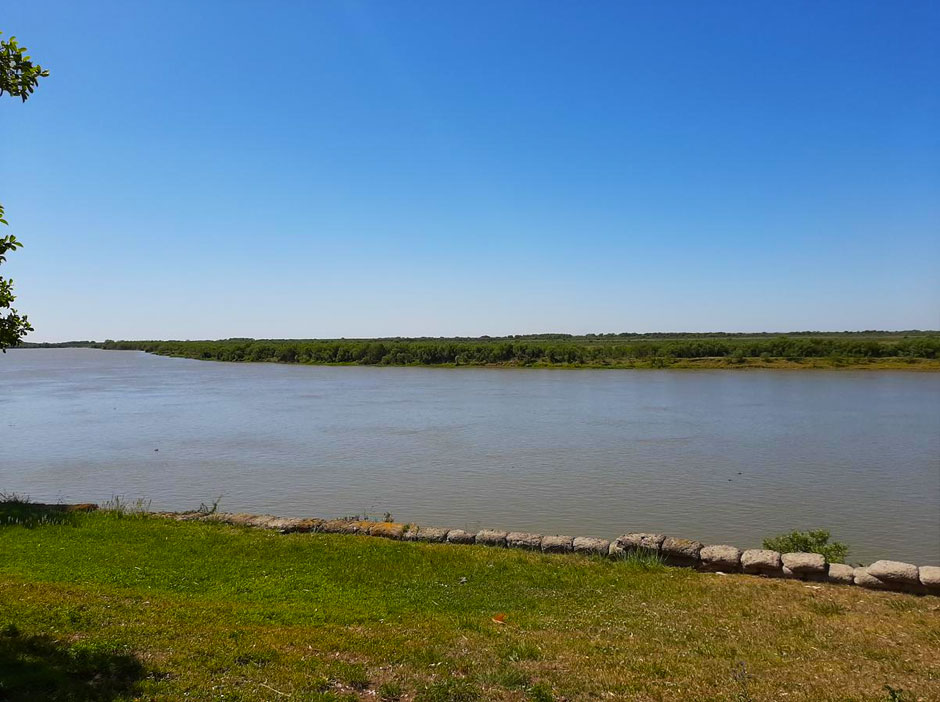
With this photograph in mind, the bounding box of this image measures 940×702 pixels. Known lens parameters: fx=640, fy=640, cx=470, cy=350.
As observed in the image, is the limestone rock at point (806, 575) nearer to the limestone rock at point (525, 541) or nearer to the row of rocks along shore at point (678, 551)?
the row of rocks along shore at point (678, 551)

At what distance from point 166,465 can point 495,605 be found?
13.9 meters

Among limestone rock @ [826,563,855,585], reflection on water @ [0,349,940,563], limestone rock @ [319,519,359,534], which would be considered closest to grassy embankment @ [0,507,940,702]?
limestone rock @ [826,563,855,585]

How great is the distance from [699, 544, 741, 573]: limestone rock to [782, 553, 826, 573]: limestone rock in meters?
0.55

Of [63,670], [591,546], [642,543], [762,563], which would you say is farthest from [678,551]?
[63,670]

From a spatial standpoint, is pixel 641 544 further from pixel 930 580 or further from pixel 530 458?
pixel 530 458

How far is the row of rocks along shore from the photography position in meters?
7.06

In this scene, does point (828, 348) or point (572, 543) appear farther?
point (828, 348)

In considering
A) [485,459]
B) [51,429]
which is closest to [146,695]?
[485,459]

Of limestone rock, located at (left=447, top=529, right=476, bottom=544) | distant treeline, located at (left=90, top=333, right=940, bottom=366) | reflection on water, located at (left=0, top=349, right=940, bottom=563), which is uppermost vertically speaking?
distant treeline, located at (left=90, top=333, right=940, bottom=366)

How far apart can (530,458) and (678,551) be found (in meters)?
10.1

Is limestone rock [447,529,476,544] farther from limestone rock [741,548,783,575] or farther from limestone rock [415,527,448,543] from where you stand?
limestone rock [741,548,783,575]

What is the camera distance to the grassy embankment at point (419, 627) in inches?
171

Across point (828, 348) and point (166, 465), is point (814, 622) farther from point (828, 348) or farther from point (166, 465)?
point (828, 348)

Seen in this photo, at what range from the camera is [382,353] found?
242ft
